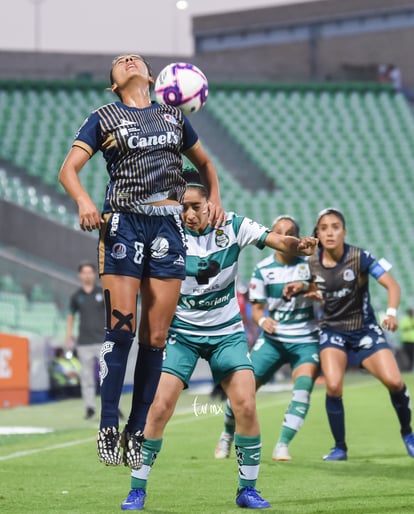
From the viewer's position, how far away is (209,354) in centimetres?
772

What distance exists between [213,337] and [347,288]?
270 centimetres

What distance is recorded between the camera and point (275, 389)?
2075cm

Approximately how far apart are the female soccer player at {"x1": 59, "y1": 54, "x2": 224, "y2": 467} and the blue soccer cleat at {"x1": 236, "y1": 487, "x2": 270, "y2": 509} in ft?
2.90

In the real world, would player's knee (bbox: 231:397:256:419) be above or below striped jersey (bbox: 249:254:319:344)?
below

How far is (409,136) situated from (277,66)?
20.7 ft

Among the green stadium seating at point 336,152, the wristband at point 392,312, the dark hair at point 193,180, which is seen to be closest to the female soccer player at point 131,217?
the dark hair at point 193,180

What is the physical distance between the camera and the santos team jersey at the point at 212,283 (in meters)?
7.62

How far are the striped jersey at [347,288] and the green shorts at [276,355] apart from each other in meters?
0.27

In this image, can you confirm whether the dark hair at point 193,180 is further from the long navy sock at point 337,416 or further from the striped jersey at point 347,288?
the long navy sock at point 337,416

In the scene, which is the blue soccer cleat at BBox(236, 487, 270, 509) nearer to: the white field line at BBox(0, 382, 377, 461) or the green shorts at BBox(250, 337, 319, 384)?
the green shorts at BBox(250, 337, 319, 384)

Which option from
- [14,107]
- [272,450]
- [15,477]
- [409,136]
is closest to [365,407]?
[272,450]

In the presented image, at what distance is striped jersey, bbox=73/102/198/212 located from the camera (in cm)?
643

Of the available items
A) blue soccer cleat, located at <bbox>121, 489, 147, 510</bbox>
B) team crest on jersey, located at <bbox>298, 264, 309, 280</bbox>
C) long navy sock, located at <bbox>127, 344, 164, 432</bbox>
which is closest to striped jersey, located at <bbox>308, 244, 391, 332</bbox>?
team crest on jersey, located at <bbox>298, 264, 309, 280</bbox>

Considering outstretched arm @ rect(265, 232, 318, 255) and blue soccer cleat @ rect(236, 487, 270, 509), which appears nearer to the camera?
Result: outstretched arm @ rect(265, 232, 318, 255)
